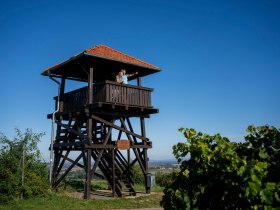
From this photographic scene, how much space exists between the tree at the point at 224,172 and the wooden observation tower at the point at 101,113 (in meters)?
8.86

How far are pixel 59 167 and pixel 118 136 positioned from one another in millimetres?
3673

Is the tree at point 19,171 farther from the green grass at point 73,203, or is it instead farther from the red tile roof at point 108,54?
the red tile roof at point 108,54

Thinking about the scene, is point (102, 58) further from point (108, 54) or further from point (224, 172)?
point (224, 172)

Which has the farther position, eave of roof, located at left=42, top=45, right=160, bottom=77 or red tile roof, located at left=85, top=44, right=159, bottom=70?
Result: red tile roof, located at left=85, top=44, right=159, bottom=70

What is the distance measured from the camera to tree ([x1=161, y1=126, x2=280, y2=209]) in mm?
3316

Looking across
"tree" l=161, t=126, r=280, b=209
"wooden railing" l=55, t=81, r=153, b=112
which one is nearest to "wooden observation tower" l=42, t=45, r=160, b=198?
"wooden railing" l=55, t=81, r=153, b=112

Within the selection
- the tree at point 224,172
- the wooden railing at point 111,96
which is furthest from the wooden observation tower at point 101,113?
the tree at point 224,172

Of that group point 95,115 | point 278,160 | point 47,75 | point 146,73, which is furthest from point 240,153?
point 47,75

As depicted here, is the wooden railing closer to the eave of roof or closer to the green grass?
the eave of roof

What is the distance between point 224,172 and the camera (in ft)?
11.7

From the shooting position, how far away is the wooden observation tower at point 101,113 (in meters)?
13.1

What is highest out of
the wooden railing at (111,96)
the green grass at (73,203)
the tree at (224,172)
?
the wooden railing at (111,96)

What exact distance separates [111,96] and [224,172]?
9.76 metres

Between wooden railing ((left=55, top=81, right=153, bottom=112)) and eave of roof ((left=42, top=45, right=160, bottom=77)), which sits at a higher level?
eave of roof ((left=42, top=45, right=160, bottom=77))
